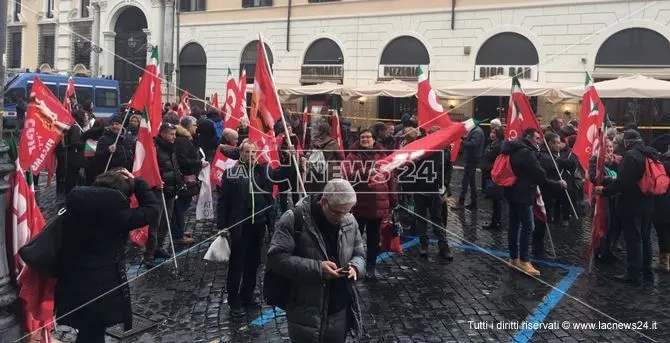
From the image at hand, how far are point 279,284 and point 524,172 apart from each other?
4.24 m

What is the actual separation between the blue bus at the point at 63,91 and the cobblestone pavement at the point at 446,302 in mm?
19225

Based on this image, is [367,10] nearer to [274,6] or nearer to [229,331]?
[274,6]

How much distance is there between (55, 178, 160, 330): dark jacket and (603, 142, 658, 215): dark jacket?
211 inches

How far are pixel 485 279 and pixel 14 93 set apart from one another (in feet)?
75.2

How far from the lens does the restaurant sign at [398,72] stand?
22.7 metres

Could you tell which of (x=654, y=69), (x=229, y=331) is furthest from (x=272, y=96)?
(x=654, y=69)

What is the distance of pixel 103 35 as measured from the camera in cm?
3159

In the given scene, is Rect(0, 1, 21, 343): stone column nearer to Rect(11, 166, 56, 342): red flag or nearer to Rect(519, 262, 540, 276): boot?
Rect(11, 166, 56, 342): red flag

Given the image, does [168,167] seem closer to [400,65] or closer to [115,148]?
[115,148]

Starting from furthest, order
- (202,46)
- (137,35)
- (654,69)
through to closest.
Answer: (137,35) < (202,46) < (654,69)

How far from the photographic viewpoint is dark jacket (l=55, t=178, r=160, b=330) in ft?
12.9

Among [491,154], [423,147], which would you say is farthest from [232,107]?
[423,147]

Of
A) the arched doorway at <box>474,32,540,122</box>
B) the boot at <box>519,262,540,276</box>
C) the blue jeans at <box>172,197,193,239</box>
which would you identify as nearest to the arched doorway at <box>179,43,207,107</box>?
the arched doorway at <box>474,32,540,122</box>

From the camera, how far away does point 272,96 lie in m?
6.49
